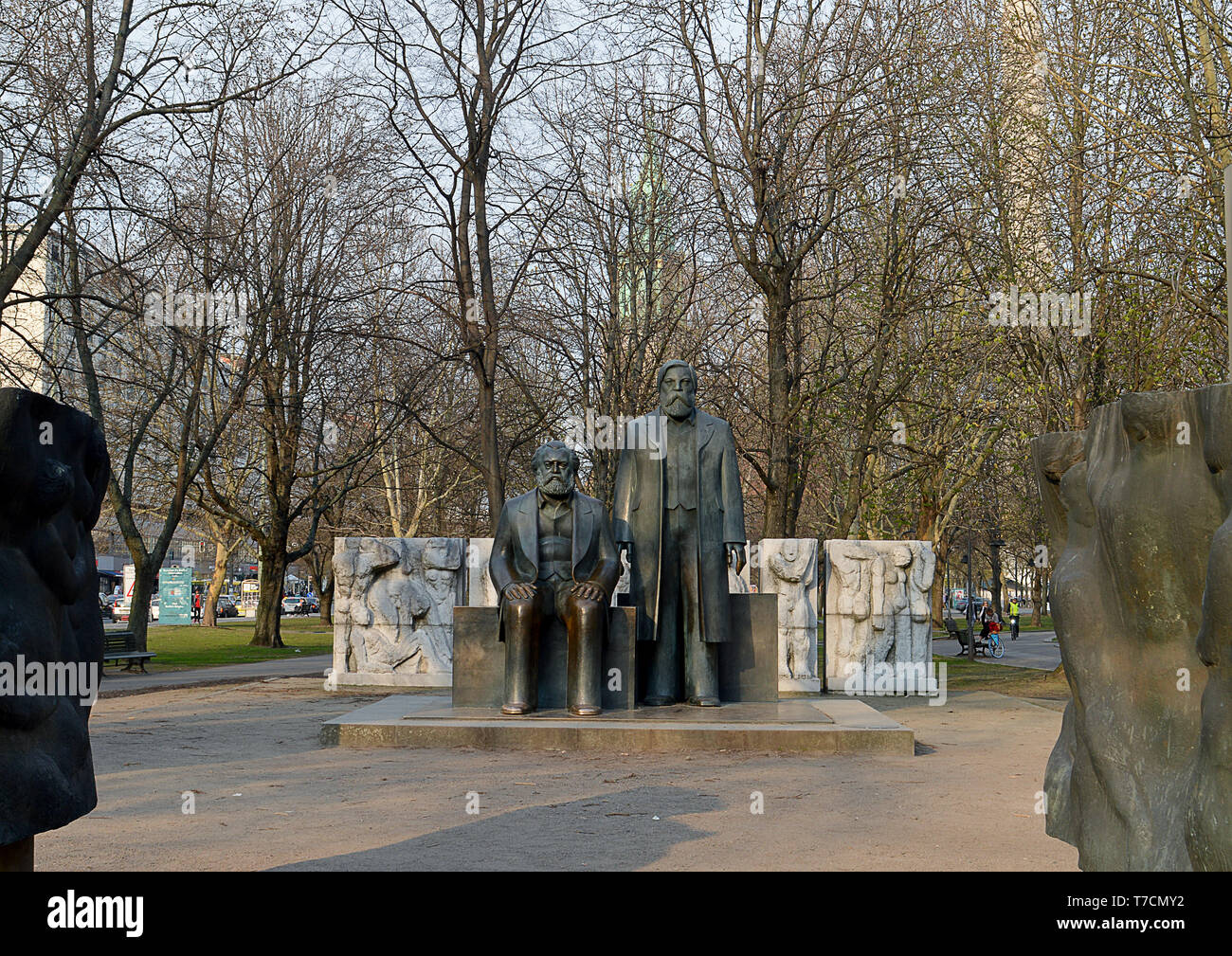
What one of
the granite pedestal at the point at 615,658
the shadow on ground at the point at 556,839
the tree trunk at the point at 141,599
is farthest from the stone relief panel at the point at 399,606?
the shadow on ground at the point at 556,839

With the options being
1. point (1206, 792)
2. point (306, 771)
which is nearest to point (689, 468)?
point (306, 771)

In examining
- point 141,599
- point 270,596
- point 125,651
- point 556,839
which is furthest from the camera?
point 270,596

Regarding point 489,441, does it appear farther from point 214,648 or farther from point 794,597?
point 214,648

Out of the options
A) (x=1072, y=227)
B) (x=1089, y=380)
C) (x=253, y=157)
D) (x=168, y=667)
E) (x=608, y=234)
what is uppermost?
(x=253, y=157)

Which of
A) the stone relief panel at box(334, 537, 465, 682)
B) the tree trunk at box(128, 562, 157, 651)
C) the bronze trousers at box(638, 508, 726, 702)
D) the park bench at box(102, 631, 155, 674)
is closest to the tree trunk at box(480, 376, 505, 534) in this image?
the stone relief panel at box(334, 537, 465, 682)

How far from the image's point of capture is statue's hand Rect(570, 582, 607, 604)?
1104 centimetres

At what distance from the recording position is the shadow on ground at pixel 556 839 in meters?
6.20

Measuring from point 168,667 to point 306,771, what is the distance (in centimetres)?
1524

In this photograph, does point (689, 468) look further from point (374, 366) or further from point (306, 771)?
point (374, 366)

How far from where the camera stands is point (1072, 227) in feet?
58.4

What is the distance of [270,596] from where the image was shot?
29.2 m

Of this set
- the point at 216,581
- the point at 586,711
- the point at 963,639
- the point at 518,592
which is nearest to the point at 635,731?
the point at 586,711

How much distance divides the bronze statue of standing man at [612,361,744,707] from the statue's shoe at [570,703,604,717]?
935mm

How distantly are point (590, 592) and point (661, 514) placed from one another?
3.88ft
